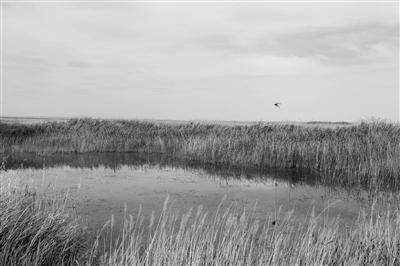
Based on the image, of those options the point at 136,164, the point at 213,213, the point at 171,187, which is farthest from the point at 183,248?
the point at 136,164

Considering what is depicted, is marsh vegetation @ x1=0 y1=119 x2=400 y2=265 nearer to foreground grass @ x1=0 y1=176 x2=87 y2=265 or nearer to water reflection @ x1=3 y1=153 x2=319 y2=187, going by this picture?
foreground grass @ x1=0 y1=176 x2=87 y2=265

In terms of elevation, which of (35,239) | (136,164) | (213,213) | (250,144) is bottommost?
(213,213)

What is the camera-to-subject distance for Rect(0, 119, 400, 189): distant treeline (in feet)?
37.9

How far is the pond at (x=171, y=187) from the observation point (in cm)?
777

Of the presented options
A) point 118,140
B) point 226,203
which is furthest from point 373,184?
point 118,140

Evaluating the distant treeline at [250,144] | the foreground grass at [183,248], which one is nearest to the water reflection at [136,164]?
the distant treeline at [250,144]

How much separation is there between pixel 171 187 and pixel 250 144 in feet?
19.7

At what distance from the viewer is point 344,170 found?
12016 mm

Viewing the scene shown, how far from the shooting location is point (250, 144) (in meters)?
15.4

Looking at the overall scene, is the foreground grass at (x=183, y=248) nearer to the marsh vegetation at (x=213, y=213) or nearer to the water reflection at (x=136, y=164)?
the marsh vegetation at (x=213, y=213)

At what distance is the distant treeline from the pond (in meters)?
0.92

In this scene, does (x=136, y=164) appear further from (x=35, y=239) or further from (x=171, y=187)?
(x=35, y=239)

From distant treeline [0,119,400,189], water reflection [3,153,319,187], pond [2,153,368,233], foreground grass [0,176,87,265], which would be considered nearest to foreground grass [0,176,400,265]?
foreground grass [0,176,87,265]

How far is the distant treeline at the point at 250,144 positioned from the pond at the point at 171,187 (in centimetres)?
92
